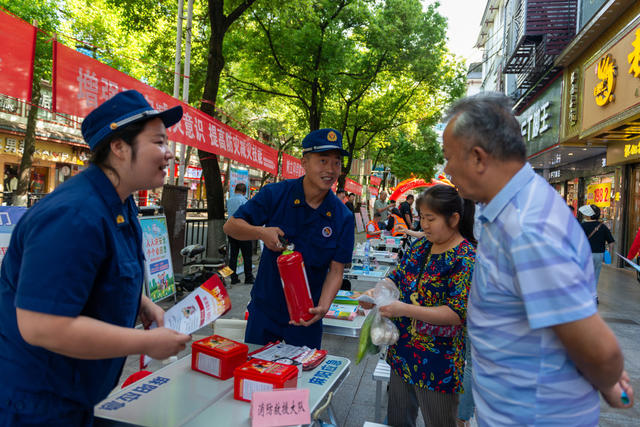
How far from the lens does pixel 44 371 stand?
1.22m

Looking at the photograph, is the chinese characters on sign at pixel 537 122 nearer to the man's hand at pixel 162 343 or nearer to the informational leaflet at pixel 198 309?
the informational leaflet at pixel 198 309

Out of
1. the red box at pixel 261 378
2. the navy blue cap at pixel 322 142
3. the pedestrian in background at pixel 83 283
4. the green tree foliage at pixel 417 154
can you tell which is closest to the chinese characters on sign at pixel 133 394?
the pedestrian in background at pixel 83 283

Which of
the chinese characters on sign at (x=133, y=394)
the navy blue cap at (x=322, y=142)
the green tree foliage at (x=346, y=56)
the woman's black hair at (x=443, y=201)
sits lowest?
the chinese characters on sign at (x=133, y=394)

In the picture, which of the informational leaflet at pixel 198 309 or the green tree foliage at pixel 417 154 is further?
the green tree foliage at pixel 417 154

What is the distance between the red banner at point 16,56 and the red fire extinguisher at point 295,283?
300 cm

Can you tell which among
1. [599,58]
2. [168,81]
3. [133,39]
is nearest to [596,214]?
[599,58]

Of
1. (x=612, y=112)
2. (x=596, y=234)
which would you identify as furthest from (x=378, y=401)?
(x=612, y=112)

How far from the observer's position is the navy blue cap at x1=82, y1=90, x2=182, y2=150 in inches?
51.8

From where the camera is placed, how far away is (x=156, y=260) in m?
5.54

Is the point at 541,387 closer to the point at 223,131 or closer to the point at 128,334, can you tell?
the point at 128,334

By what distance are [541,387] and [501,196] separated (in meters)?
0.55

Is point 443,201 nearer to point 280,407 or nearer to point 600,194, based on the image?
point 280,407

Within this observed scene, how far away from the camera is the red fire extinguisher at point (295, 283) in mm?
2066

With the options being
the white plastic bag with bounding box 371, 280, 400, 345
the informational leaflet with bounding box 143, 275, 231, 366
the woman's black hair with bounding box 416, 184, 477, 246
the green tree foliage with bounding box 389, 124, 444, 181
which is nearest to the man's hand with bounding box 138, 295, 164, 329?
the informational leaflet with bounding box 143, 275, 231, 366
